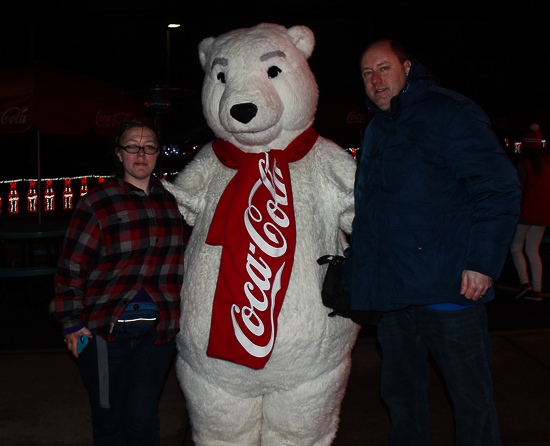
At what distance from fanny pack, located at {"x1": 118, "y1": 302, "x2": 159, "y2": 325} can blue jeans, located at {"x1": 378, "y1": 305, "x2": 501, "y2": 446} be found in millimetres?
994

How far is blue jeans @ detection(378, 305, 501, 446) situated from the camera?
1.88 metres

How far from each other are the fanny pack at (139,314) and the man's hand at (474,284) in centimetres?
125

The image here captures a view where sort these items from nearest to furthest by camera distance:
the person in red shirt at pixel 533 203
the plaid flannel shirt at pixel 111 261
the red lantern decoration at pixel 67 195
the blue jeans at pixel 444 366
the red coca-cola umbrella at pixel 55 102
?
the blue jeans at pixel 444 366 → the plaid flannel shirt at pixel 111 261 → the red coca-cola umbrella at pixel 55 102 → the person in red shirt at pixel 533 203 → the red lantern decoration at pixel 67 195

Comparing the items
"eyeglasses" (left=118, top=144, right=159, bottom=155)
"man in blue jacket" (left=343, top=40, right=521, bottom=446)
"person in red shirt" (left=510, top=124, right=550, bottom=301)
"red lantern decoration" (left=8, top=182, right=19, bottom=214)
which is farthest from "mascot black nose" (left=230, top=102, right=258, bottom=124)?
"red lantern decoration" (left=8, top=182, right=19, bottom=214)

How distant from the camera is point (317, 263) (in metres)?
2.22

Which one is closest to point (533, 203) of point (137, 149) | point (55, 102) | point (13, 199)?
point (137, 149)

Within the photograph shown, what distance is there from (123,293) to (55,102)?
3.91 m

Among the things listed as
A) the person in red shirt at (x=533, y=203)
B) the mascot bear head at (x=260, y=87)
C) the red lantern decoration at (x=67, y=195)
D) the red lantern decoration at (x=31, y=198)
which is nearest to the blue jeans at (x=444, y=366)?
the mascot bear head at (x=260, y=87)

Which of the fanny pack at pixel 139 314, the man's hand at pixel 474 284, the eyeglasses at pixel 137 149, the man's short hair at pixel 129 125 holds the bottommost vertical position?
the fanny pack at pixel 139 314

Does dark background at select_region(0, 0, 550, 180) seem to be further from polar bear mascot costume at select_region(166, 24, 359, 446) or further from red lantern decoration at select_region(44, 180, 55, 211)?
polar bear mascot costume at select_region(166, 24, 359, 446)

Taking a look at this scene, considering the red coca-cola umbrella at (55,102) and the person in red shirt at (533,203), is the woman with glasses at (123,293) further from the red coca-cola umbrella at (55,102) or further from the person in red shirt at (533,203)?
the person in red shirt at (533,203)

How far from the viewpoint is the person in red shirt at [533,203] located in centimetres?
516

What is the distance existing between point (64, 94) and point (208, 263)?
158 inches

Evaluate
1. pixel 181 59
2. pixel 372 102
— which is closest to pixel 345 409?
pixel 372 102
